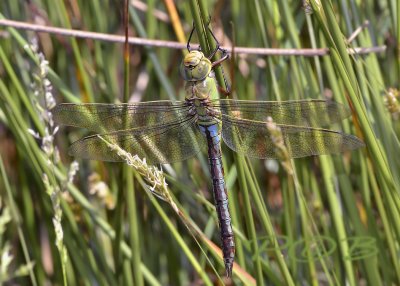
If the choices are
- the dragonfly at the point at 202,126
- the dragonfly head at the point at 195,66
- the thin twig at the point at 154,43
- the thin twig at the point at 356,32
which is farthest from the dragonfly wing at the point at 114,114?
the thin twig at the point at 356,32

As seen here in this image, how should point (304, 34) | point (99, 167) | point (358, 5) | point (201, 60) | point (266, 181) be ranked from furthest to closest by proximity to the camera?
point (266, 181), point (99, 167), point (304, 34), point (358, 5), point (201, 60)

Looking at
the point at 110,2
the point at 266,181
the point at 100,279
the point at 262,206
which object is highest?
the point at 110,2

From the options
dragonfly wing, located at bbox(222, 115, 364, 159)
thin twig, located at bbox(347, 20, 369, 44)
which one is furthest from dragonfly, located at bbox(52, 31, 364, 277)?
Answer: thin twig, located at bbox(347, 20, 369, 44)

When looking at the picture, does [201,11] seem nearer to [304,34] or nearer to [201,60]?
[201,60]

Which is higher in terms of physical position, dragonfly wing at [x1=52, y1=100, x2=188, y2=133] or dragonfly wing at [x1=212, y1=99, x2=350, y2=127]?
dragonfly wing at [x1=52, y1=100, x2=188, y2=133]

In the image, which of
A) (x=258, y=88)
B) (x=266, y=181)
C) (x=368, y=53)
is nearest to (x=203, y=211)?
(x=266, y=181)

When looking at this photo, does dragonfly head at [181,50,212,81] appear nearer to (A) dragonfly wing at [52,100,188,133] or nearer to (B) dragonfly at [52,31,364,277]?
(B) dragonfly at [52,31,364,277]

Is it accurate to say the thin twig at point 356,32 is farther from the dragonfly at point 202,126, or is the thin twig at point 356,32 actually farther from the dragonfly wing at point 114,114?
the dragonfly wing at point 114,114
